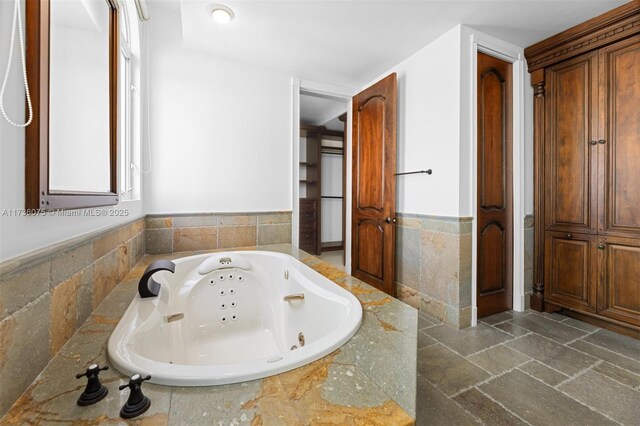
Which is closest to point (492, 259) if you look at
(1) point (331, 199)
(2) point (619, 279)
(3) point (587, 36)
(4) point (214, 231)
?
(2) point (619, 279)

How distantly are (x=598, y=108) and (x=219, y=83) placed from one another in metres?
3.03

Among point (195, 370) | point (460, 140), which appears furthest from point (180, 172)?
point (460, 140)

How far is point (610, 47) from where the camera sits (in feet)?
6.60

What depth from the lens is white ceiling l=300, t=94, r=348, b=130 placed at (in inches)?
165

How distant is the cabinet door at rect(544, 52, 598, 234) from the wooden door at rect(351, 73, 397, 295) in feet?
4.20

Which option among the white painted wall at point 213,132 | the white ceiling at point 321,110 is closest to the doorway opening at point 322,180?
the white ceiling at point 321,110

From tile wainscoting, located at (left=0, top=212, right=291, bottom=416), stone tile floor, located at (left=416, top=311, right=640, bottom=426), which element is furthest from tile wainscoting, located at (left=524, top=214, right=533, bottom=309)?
tile wainscoting, located at (left=0, top=212, right=291, bottom=416)

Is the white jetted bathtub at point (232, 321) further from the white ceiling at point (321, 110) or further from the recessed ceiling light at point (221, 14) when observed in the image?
the white ceiling at point (321, 110)

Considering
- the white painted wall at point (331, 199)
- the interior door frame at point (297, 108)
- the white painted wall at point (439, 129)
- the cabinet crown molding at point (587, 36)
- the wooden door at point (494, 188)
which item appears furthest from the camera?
the white painted wall at point (331, 199)

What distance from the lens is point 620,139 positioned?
6.50 ft

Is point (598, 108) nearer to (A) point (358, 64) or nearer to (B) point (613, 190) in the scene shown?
(B) point (613, 190)

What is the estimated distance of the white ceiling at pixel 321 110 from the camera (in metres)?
4.19

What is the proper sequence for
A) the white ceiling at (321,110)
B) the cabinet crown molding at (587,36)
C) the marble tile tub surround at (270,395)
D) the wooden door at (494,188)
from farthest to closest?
the white ceiling at (321,110), the wooden door at (494,188), the cabinet crown molding at (587,36), the marble tile tub surround at (270,395)

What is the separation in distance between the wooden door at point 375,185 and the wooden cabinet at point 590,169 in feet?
4.04
